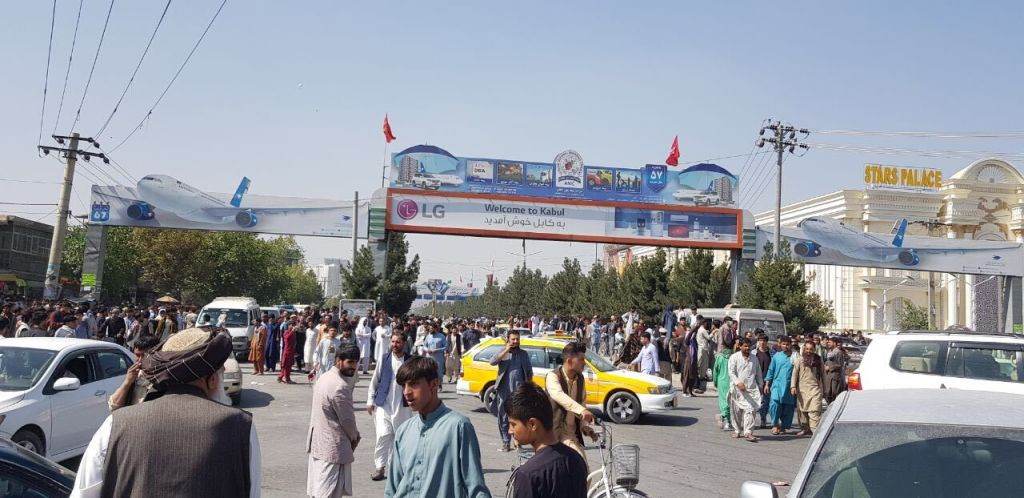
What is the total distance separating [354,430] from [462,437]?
9.83ft

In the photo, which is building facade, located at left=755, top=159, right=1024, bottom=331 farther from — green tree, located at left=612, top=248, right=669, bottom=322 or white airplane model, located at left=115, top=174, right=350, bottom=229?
white airplane model, located at left=115, top=174, right=350, bottom=229

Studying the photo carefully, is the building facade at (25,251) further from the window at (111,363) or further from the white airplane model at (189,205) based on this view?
the window at (111,363)

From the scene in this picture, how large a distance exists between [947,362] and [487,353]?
8796 millimetres

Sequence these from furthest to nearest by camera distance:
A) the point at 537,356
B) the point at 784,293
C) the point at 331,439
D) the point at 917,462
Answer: the point at 784,293 → the point at 537,356 → the point at 331,439 → the point at 917,462

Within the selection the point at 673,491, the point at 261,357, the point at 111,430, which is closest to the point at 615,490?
the point at 673,491

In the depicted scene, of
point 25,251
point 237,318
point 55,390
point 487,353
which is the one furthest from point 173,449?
point 25,251

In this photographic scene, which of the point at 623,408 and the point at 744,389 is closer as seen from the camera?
the point at 744,389

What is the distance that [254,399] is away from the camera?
17.4 metres

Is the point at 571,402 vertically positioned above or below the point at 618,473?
above

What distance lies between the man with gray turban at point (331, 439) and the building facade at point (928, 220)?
193ft

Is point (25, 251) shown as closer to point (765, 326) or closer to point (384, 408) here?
point (765, 326)

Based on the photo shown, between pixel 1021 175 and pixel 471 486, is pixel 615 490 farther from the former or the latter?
pixel 1021 175

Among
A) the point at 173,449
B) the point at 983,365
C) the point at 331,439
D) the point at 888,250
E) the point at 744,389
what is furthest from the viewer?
the point at 888,250

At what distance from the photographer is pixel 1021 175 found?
63.2m
